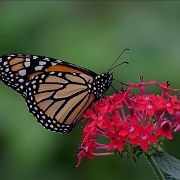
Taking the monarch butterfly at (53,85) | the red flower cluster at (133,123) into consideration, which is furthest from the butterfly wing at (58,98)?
the red flower cluster at (133,123)

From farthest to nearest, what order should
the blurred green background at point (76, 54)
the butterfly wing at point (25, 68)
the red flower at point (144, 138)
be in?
the blurred green background at point (76, 54) → the butterfly wing at point (25, 68) → the red flower at point (144, 138)

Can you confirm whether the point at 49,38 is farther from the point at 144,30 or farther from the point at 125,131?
the point at 125,131

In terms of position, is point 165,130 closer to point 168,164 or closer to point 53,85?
point 168,164

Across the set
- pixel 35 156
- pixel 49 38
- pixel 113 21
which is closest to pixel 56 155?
pixel 35 156

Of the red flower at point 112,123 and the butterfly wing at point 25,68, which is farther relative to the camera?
the butterfly wing at point 25,68

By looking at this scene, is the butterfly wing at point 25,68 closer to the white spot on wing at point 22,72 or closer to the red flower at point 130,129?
the white spot on wing at point 22,72

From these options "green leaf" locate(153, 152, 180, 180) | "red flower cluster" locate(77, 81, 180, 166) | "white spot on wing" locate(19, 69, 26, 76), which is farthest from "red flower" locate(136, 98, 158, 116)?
"white spot on wing" locate(19, 69, 26, 76)
